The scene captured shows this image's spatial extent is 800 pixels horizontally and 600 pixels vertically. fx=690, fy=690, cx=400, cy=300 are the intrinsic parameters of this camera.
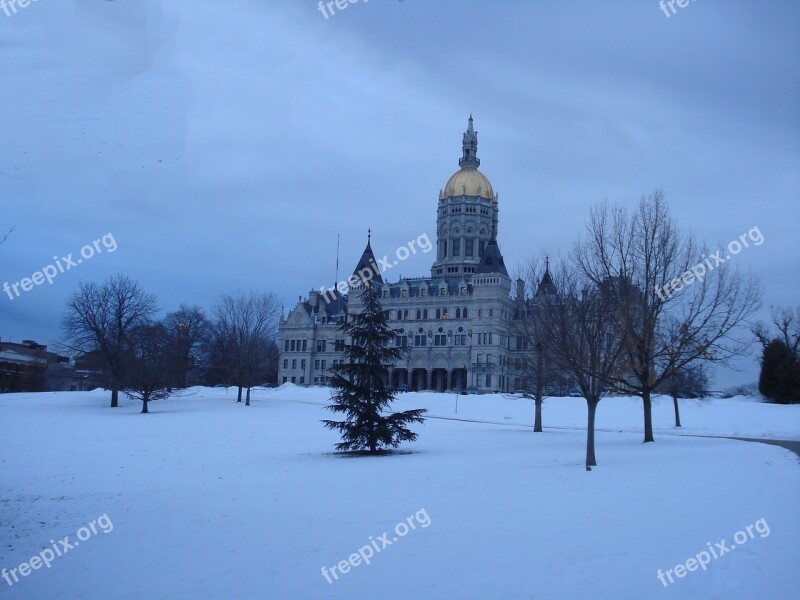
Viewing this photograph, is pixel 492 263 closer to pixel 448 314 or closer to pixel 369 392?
pixel 448 314

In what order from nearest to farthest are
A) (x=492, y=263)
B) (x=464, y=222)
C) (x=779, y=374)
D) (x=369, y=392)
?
(x=369, y=392)
(x=779, y=374)
(x=492, y=263)
(x=464, y=222)

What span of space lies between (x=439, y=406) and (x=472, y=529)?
44723 millimetres

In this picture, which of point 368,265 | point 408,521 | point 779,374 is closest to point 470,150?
point 368,265

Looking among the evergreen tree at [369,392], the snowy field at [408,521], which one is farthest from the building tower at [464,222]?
the snowy field at [408,521]

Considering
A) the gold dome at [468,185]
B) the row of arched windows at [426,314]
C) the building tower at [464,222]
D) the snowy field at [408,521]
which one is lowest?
the snowy field at [408,521]

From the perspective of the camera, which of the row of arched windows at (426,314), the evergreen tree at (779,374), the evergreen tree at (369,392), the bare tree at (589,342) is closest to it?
the bare tree at (589,342)

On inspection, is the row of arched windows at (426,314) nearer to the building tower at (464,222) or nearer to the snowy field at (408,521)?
the building tower at (464,222)

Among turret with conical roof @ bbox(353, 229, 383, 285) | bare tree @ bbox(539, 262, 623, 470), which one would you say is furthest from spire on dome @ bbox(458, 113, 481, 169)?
bare tree @ bbox(539, 262, 623, 470)

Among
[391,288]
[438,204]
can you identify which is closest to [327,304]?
[391,288]

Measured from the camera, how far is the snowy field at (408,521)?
10.3 metres

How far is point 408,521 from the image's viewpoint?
13906mm

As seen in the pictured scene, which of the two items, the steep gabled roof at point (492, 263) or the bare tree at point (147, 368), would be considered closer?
the bare tree at point (147, 368)

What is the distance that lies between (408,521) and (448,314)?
257ft

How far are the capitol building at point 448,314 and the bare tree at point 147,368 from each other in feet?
71.7
